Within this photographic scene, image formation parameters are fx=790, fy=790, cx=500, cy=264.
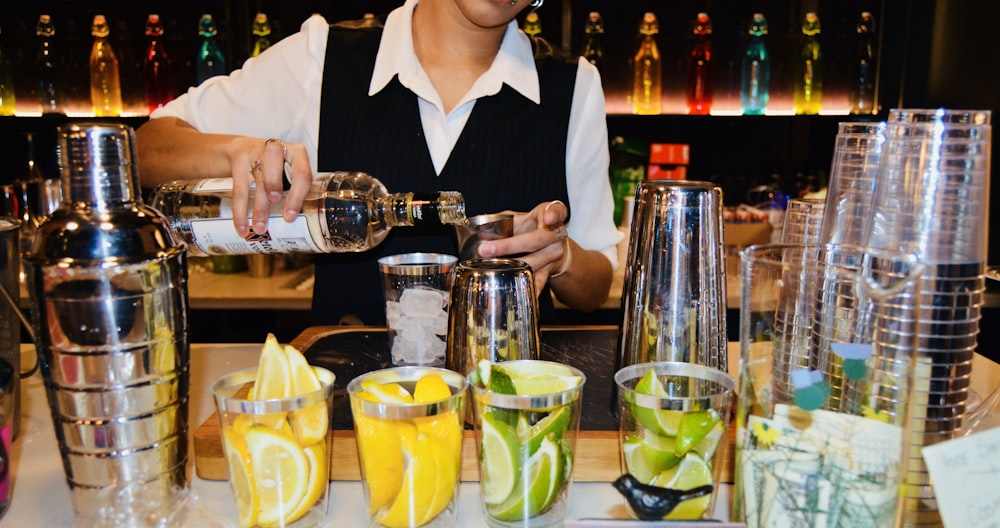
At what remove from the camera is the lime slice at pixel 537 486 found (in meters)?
0.71

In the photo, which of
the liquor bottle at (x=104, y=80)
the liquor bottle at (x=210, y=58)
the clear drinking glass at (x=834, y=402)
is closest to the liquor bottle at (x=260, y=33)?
the liquor bottle at (x=210, y=58)

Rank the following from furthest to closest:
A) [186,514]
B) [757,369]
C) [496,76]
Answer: [496,76] < [186,514] < [757,369]

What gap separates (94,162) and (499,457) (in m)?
0.44

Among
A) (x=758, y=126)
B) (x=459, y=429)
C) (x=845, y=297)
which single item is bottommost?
(x=459, y=429)

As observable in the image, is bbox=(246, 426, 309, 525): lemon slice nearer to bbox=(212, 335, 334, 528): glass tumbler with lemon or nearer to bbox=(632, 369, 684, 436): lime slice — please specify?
bbox=(212, 335, 334, 528): glass tumbler with lemon

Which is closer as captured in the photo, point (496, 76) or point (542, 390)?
point (542, 390)

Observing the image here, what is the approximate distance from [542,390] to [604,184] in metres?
1.08

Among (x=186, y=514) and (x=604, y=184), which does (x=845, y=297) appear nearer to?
(x=186, y=514)

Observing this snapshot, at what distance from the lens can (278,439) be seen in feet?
2.25

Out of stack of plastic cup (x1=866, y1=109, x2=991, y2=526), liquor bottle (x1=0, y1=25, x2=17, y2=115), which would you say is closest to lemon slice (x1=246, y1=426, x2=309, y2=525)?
stack of plastic cup (x1=866, y1=109, x2=991, y2=526)

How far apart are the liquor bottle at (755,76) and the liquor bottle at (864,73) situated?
1.02 feet

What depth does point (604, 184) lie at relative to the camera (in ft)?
5.76

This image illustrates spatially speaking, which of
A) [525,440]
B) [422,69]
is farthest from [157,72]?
[525,440]

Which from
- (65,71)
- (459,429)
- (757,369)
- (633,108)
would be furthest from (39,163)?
(757,369)
